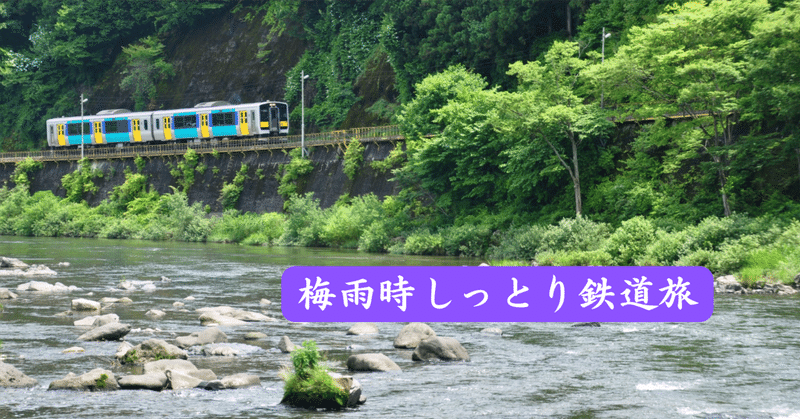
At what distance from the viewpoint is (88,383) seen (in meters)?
12.0

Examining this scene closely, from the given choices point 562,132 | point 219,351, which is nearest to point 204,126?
point 562,132

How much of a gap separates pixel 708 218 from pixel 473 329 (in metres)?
14.8

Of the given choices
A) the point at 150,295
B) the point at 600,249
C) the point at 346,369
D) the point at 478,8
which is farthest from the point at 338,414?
the point at 478,8

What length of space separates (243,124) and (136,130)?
1172 centimetres

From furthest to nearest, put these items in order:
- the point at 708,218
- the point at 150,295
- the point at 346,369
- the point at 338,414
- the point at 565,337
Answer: the point at 708,218 → the point at 150,295 → the point at 565,337 → the point at 346,369 → the point at 338,414

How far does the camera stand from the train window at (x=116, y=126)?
235 ft

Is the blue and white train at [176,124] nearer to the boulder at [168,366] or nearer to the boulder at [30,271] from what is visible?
the boulder at [30,271]

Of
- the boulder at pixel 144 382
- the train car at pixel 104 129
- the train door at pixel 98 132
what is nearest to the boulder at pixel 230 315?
the boulder at pixel 144 382

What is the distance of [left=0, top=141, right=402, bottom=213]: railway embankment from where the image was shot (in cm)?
5453

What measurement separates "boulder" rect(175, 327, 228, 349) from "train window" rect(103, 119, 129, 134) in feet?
196

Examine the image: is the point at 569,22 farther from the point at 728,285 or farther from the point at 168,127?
the point at 168,127

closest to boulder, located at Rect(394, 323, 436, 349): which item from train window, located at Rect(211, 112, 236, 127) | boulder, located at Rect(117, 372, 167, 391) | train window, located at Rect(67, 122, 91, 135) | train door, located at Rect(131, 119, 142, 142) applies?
boulder, located at Rect(117, 372, 167, 391)

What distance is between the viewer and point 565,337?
55.7 ft

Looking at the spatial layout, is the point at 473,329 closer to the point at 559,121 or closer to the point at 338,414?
the point at 338,414
